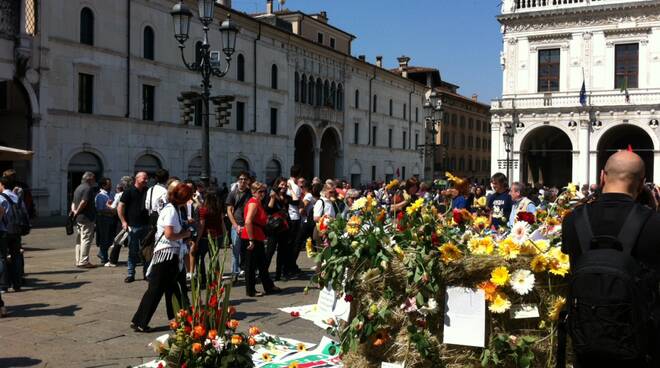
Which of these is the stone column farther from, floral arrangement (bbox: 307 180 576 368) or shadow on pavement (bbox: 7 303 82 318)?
floral arrangement (bbox: 307 180 576 368)

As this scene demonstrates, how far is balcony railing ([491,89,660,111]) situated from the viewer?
111ft

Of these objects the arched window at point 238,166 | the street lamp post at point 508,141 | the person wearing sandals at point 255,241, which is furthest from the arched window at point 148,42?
the person wearing sandals at point 255,241

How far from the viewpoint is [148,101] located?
98.8 ft

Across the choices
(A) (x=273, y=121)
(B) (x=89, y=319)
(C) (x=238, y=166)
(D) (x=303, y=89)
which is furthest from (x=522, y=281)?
(D) (x=303, y=89)

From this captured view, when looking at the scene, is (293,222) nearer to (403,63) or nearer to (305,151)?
(305,151)

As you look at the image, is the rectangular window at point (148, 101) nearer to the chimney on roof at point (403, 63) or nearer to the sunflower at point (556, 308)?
the sunflower at point (556, 308)

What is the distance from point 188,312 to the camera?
489 centimetres

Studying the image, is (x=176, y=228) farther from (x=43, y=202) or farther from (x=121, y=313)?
(x=43, y=202)

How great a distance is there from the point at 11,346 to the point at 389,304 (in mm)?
4052

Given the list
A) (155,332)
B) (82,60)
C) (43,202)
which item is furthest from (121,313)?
(82,60)

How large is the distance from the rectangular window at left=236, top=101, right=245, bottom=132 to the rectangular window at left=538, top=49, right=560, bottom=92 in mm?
16782

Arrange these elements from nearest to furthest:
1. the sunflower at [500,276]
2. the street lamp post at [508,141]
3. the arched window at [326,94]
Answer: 1. the sunflower at [500,276]
2. the street lamp post at [508,141]
3. the arched window at [326,94]

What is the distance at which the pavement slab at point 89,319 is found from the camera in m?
6.20

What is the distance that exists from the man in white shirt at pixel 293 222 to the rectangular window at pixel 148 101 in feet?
62.5
